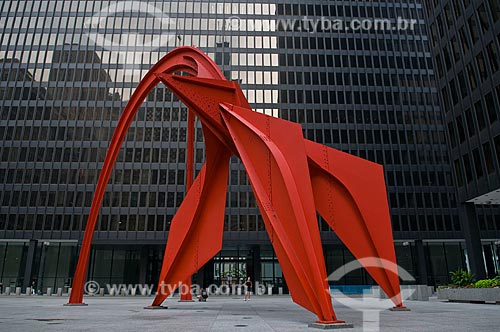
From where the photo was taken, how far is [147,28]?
52.9 m

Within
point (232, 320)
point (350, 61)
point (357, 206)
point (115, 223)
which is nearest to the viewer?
point (232, 320)

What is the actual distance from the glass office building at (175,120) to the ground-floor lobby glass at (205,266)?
18cm

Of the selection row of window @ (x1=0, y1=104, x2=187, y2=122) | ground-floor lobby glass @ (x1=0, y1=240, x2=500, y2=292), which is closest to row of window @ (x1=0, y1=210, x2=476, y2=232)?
ground-floor lobby glass @ (x1=0, y1=240, x2=500, y2=292)

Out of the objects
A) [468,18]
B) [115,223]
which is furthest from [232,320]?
[115,223]

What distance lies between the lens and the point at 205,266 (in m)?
48.2

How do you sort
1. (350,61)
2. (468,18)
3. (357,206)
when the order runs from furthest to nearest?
(350,61), (468,18), (357,206)

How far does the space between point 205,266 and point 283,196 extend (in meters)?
40.0

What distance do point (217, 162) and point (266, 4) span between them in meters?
44.7

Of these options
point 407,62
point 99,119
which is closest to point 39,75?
point 99,119

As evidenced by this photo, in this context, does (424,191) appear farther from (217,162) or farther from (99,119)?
(99,119)

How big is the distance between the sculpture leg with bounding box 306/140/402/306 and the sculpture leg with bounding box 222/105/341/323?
228 centimetres

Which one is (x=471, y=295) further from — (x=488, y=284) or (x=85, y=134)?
(x=85, y=134)

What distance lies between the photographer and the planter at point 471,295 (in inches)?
784

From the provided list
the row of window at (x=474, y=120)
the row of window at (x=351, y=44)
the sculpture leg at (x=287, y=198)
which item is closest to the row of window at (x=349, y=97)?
the row of window at (x=351, y=44)
